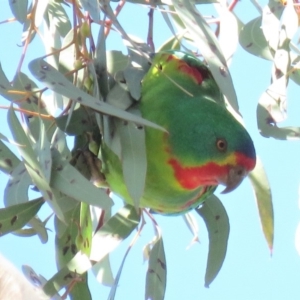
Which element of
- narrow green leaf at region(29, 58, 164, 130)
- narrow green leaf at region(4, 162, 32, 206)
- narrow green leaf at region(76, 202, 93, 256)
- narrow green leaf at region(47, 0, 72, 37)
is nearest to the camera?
narrow green leaf at region(29, 58, 164, 130)

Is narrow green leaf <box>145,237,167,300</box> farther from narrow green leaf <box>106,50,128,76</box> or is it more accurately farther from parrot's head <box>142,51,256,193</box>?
narrow green leaf <box>106,50,128,76</box>

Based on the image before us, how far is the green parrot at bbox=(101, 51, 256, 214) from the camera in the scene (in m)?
1.21

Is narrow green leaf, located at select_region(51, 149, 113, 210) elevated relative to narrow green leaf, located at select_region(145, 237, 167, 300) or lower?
elevated

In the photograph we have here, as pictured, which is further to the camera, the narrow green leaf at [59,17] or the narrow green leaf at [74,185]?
the narrow green leaf at [59,17]

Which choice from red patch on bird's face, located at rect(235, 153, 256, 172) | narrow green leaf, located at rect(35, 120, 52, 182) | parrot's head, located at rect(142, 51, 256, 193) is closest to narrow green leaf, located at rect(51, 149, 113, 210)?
narrow green leaf, located at rect(35, 120, 52, 182)

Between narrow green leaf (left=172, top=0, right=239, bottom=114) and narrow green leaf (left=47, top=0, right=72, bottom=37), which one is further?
narrow green leaf (left=47, top=0, right=72, bottom=37)


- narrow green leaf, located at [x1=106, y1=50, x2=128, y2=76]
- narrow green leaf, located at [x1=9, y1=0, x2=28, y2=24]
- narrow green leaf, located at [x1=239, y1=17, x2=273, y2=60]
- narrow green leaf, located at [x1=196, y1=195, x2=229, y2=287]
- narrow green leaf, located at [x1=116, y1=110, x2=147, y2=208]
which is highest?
narrow green leaf, located at [x1=9, y1=0, x2=28, y2=24]

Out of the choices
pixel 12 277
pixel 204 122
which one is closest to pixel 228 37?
pixel 204 122

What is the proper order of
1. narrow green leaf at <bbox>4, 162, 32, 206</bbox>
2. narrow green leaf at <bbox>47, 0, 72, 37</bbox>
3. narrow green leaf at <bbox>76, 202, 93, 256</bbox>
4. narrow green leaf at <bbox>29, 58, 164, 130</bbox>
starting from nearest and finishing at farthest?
narrow green leaf at <bbox>29, 58, 164, 130</bbox> < narrow green leaf at <bbox>4, 162, 32, 206</bbox> < narrow green leaf at <bbox>76, 202, 93, 256</bbox> < narrow green leaf at <bbox>47, 0, 72, 37</bbox>

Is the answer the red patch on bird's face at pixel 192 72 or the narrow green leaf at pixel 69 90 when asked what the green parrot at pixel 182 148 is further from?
the narrow green leaf at pixel 69 90

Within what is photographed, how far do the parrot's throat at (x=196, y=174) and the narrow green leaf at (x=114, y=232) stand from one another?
5.0 inches

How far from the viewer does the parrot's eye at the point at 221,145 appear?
122cm

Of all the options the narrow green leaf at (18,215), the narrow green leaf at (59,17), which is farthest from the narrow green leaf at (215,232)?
the narrow green leaf at (59,17)

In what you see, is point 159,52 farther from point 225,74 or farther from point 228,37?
point 225,74
